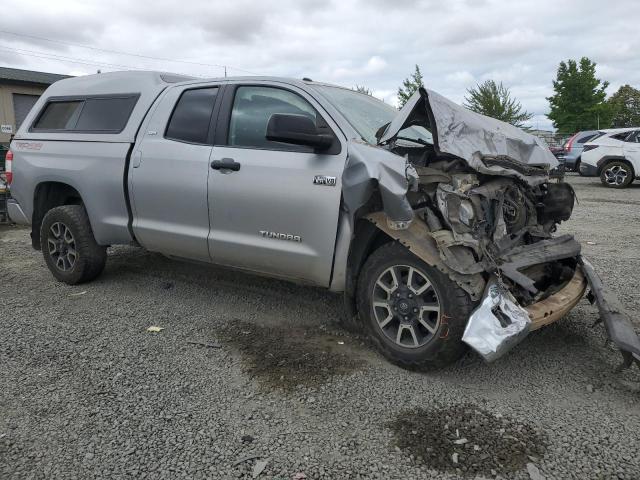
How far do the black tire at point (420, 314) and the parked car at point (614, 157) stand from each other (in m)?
13.2

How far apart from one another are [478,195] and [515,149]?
758 millimetres

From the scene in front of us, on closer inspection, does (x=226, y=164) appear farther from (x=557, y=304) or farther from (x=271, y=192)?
(x=557, y=304)

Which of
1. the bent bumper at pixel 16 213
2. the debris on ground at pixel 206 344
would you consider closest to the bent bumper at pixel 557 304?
the debris on ground at pixel 206 344

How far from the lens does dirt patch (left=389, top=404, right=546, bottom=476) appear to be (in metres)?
2.57

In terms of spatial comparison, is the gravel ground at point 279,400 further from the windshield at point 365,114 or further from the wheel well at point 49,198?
the windshield at point 365,114

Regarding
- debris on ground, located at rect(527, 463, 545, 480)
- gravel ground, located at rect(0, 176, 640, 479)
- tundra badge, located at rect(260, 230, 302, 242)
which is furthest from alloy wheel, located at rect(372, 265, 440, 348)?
debris on ground, located at rect(527, 463, 545, 480)

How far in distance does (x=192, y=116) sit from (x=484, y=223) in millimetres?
2558

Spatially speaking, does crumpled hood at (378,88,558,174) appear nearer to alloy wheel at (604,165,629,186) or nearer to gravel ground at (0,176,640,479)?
gravel ground at (0,176,640,479)

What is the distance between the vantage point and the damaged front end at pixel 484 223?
3.18 meters

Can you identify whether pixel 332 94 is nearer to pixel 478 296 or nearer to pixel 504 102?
pixel 478 296

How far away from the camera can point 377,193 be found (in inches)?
135

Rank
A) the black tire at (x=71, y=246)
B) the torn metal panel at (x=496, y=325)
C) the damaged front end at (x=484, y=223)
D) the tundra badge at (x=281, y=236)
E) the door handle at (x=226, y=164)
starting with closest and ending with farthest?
the torn metal panel at (x=496, y=325), the damaged front end at (x=484, y=223), the tundra badge at (x=281, y=236), the door handle at (x=226, y=164), the black tire at (x=71, y=246)


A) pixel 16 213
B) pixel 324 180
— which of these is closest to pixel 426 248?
pixel 324 180

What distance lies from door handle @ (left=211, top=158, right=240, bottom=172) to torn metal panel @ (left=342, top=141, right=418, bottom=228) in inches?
39.8
